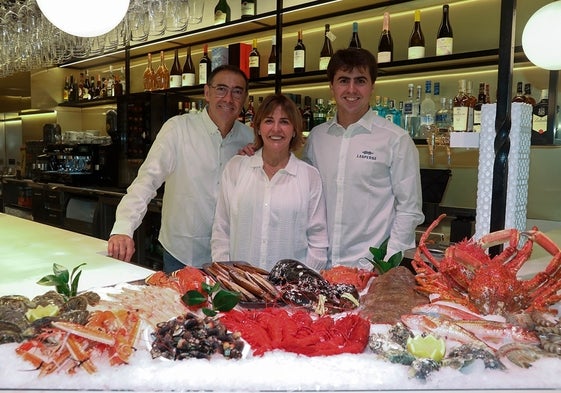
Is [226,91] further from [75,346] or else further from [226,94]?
[75,346]

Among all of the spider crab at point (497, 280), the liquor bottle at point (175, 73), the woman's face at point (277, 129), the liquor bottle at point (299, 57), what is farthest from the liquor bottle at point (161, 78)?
the spider crab at point (497, 280)

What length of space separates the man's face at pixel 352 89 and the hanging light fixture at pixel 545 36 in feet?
2.17

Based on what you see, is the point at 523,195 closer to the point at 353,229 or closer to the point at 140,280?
the point at 353,229

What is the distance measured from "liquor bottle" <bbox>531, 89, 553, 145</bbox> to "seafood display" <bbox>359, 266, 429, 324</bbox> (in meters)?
1.74

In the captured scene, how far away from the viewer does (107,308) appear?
1290mm

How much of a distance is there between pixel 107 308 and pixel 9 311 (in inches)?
8.7

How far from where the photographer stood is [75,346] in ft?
3.27

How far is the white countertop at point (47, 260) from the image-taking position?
1616 millimetres

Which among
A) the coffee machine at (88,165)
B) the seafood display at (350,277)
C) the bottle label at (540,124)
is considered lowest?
the seafood display at (350,277)

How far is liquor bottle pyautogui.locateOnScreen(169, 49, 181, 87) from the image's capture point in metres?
5.04

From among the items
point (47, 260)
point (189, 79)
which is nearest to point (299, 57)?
point (189, 79)

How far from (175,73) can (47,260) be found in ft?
11.9

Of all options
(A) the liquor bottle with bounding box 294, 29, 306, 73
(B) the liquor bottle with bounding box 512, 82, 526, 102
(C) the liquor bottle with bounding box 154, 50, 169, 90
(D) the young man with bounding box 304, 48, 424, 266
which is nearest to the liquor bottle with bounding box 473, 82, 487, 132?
(B) the liquor bottle with bounding box 512, 82, 526, 102

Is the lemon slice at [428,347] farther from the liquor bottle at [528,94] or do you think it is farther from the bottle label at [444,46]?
the bottle label at [444,46]
